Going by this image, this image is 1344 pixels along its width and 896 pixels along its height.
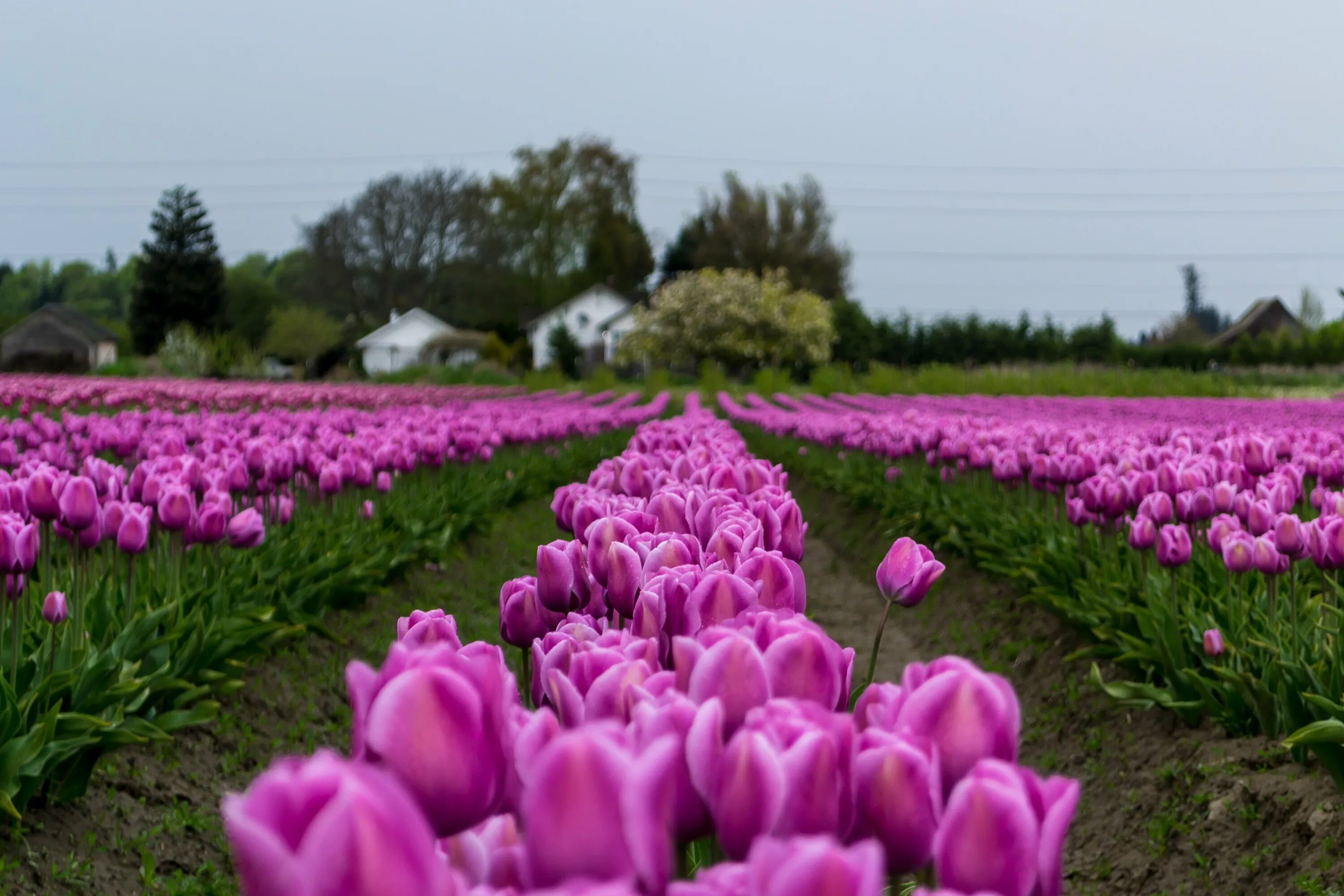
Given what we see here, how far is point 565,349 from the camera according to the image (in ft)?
202

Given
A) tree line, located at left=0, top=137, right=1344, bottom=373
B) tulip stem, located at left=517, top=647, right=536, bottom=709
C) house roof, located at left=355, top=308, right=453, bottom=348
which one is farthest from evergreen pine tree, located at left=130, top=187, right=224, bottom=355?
tulip stem, located at left=517, top=647, right=536, bottom=709

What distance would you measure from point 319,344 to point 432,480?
Answer: 5492 centimetres

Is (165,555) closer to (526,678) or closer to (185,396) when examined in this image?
(526,678)

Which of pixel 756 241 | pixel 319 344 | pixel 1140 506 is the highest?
pixel 756 241

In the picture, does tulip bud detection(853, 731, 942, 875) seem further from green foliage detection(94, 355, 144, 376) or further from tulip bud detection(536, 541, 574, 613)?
green foliage detection(94, 355, 144, 376)

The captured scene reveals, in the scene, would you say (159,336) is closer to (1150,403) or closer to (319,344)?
(319,344)

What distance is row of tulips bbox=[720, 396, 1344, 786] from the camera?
384 cm

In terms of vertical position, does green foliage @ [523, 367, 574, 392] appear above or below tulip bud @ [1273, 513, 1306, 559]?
above

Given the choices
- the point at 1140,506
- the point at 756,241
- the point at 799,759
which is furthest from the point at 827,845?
the point at 756,241

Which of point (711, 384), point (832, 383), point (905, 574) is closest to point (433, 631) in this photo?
point (905, 574)

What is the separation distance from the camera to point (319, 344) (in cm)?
6147

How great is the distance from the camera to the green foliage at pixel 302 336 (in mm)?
60562

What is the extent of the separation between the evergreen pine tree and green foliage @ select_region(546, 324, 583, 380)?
57.3 feet

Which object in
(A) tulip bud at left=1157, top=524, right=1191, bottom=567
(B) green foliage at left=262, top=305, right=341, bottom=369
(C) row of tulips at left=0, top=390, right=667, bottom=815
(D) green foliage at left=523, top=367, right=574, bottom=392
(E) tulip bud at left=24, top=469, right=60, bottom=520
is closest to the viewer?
(C) row of tulips at left=0, top=390, right=667, bottom=815
